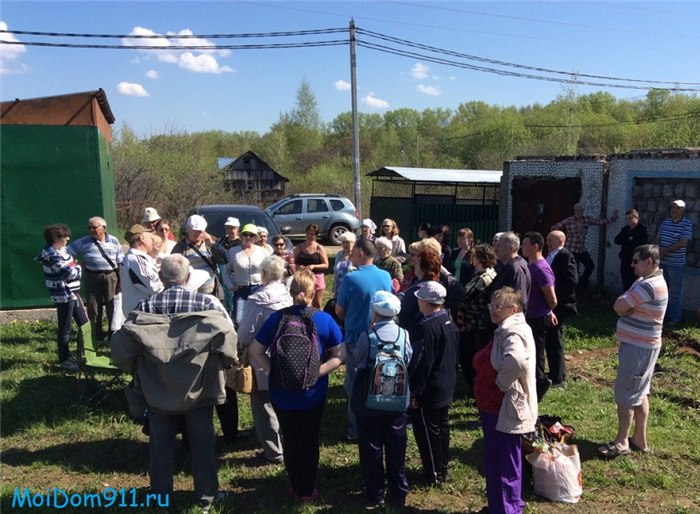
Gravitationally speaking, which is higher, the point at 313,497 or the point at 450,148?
the point at 450,148

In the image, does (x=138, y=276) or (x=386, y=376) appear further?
(x=138, y=276)

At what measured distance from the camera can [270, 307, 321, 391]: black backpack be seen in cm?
362

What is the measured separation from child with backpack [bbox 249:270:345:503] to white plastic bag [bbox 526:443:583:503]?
1538mm

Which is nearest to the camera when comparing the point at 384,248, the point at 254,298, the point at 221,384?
the point at 221,384

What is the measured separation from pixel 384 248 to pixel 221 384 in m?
2.82

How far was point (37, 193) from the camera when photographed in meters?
8.92

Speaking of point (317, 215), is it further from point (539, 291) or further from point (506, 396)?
point (506, 396)

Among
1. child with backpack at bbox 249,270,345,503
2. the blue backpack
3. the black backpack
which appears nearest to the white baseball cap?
the blue backpack

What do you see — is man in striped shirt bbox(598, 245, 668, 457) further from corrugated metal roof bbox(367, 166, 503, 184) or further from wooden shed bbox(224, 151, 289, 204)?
wooden shed bbox(224, 151, 289, 204)

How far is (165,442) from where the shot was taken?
368 centimetres

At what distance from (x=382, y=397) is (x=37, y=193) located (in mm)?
7558

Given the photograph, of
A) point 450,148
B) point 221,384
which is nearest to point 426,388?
point 221,384

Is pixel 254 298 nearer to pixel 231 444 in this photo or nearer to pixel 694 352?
pixel 231 444

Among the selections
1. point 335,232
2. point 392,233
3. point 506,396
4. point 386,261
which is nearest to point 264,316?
point 506,396
